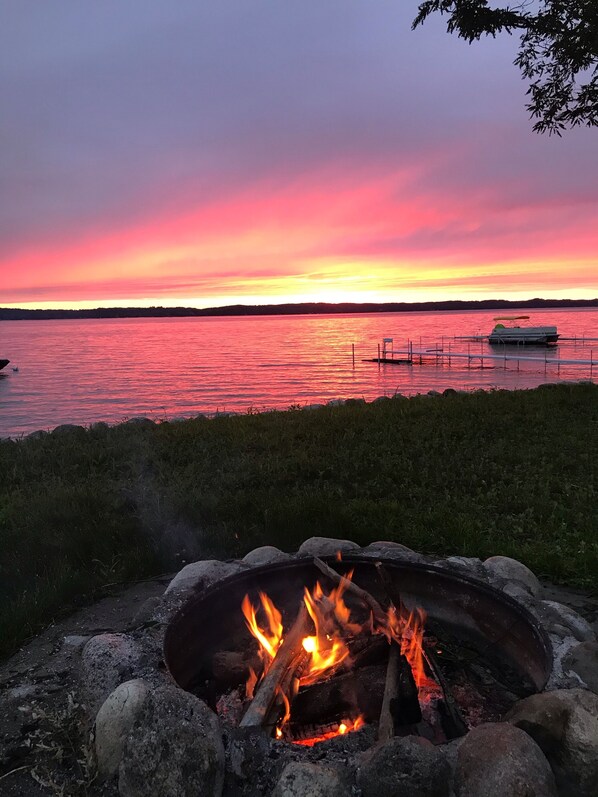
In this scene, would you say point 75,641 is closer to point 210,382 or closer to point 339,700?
point 339,700

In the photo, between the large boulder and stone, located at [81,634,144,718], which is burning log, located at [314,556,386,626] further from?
stone, located at [81,634,144,718]

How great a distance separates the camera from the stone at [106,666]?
10.5 feet

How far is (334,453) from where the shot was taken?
30.2ft

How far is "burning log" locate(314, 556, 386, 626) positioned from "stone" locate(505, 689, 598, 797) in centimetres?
92

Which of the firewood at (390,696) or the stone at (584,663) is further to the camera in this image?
the stone at (584,663)

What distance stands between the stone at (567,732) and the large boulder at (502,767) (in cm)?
14

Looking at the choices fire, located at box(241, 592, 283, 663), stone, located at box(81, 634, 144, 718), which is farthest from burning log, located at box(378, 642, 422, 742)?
stone, located at box(81, 634, 144, 718)

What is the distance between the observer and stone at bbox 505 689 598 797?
8.50 ft

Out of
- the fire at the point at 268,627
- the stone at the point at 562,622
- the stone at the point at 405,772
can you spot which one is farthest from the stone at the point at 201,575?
the stone at the point at 562,622

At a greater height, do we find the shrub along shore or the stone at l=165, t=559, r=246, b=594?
the stone at l=165, t=559, r=246, b=594

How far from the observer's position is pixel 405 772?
2.43 m

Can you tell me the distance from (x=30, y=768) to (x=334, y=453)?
668 cm

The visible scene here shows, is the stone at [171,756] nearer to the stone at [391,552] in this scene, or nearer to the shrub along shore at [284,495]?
the shrub along shore at [284,495]

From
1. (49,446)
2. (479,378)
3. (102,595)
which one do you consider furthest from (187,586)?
(479,378)
